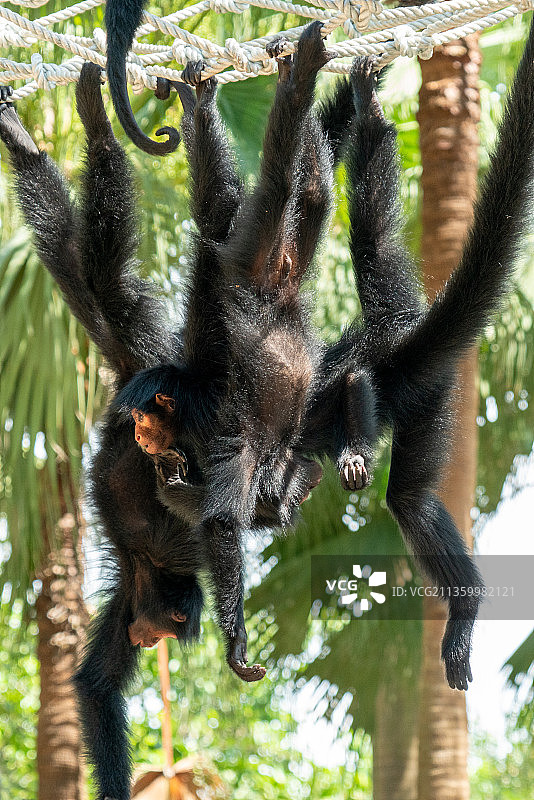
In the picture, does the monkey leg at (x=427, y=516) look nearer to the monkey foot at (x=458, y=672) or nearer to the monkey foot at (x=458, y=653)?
the monkey foot at (x=458, y=653)

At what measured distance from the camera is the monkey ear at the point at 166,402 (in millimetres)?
3490

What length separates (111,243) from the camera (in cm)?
374

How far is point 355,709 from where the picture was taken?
31.3 feet

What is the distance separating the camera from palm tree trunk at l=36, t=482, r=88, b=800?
6789 mm

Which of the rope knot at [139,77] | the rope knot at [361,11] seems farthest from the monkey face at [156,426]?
the rope knot at [361,11]

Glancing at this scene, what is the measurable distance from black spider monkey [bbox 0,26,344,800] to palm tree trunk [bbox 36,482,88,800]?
2607 mm

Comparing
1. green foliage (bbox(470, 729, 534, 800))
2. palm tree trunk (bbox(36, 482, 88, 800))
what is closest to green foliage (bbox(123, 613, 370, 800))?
green foliage (bbox(470, 729, 534, 800))

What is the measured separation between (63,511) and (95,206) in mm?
3394

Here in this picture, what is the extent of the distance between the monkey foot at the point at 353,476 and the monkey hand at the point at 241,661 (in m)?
0.58

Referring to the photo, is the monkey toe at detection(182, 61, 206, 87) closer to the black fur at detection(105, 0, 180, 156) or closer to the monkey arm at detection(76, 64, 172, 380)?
the black fur at detection(105, 0, 180, 156)

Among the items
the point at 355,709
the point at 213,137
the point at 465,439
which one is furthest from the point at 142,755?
the point at 213,137

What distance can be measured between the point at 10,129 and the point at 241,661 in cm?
237

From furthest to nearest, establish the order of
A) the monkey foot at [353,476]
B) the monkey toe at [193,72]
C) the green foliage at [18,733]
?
the green foliage at [18,733] < the monkey toe at [193,72] < the monkey foot at [353,476]

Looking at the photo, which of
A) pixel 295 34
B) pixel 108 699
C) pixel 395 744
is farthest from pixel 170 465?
pixel 395 744
